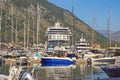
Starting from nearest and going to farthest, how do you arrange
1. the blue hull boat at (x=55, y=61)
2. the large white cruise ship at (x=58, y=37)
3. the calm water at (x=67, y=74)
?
the calm water at (x=67, y=74) → the blue hull boat at (x=55, y=61) → the large white cruise ship at (x=58, y=37)

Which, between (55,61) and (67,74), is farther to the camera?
(55,61)

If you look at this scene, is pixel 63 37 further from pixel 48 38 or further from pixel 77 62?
pixel 77 62

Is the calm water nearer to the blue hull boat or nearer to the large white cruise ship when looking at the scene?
the blue hull boat

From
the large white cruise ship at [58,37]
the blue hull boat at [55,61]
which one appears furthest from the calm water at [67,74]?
the large white cruise ship at [58,37]

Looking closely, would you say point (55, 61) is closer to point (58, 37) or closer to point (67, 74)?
point (67, 74)

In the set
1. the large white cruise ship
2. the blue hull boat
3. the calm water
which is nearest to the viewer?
the calm water

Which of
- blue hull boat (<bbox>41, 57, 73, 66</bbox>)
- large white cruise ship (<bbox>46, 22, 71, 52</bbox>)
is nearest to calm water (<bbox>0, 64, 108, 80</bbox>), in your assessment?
blue hull boat (<bbox>41, 57, 73, 66</bbox>)

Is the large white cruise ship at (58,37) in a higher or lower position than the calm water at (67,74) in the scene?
higher

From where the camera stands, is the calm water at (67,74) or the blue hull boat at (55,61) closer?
the calm water at (67,74)

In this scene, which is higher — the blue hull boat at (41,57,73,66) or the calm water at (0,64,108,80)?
the blue hull boat at (41,57,73,66)

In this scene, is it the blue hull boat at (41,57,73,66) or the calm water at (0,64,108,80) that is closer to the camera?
the calm water at (0,64,108,80)

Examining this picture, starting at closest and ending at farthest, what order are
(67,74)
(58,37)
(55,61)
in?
(67,74)
(55,61)
(58,37)

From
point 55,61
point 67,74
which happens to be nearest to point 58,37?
point 55,61

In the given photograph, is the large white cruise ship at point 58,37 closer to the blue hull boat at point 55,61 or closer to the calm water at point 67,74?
the blue hull boat at point 55,61
